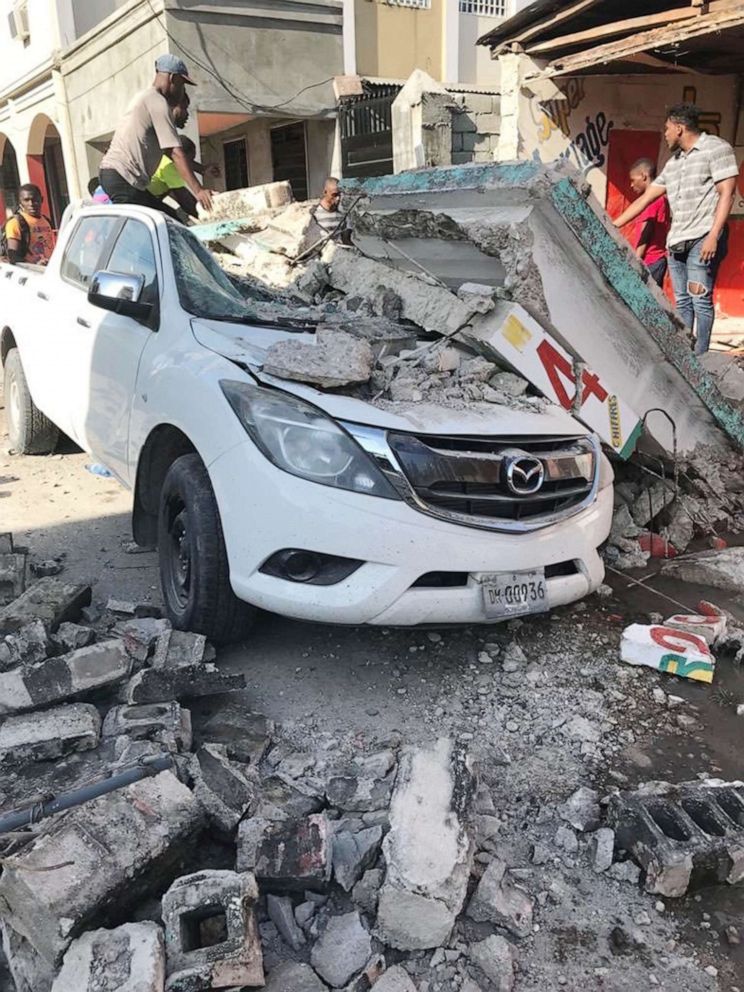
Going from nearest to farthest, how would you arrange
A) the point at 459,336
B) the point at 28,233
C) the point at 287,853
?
the point at 287,853, the point at 459,336, the point at 28,233

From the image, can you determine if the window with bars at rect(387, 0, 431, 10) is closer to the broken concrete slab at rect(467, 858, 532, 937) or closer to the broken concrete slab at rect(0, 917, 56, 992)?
the broken concrete slab at rect(467, 858, 532, 937)

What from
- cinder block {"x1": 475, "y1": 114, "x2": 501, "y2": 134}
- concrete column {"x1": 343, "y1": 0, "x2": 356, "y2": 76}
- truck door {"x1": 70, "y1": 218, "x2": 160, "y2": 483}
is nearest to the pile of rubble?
truck door {"x1": 70, "y1": 218, "x2": 160, "y2": 483}

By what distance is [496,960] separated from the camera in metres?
1.95

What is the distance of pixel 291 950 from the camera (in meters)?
2.03

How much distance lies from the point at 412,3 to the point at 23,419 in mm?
12751

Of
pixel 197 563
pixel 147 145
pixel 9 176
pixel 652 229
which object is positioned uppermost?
Result: pixel 9 176

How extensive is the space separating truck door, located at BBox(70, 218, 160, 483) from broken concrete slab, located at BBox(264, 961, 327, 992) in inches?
103

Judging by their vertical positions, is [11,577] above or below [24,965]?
above

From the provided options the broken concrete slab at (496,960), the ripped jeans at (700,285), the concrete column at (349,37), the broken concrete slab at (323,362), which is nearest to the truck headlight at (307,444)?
the broken concrete slab at (323,362)

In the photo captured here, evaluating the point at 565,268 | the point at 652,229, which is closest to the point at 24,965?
the point at 565,268

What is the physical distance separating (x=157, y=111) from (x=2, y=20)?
1789cm

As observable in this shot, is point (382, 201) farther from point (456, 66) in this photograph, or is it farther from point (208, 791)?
point (456, 66)

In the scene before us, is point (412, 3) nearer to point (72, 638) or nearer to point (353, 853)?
point (72, 638)

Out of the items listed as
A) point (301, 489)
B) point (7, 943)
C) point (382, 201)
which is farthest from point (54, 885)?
point (382, 201)
